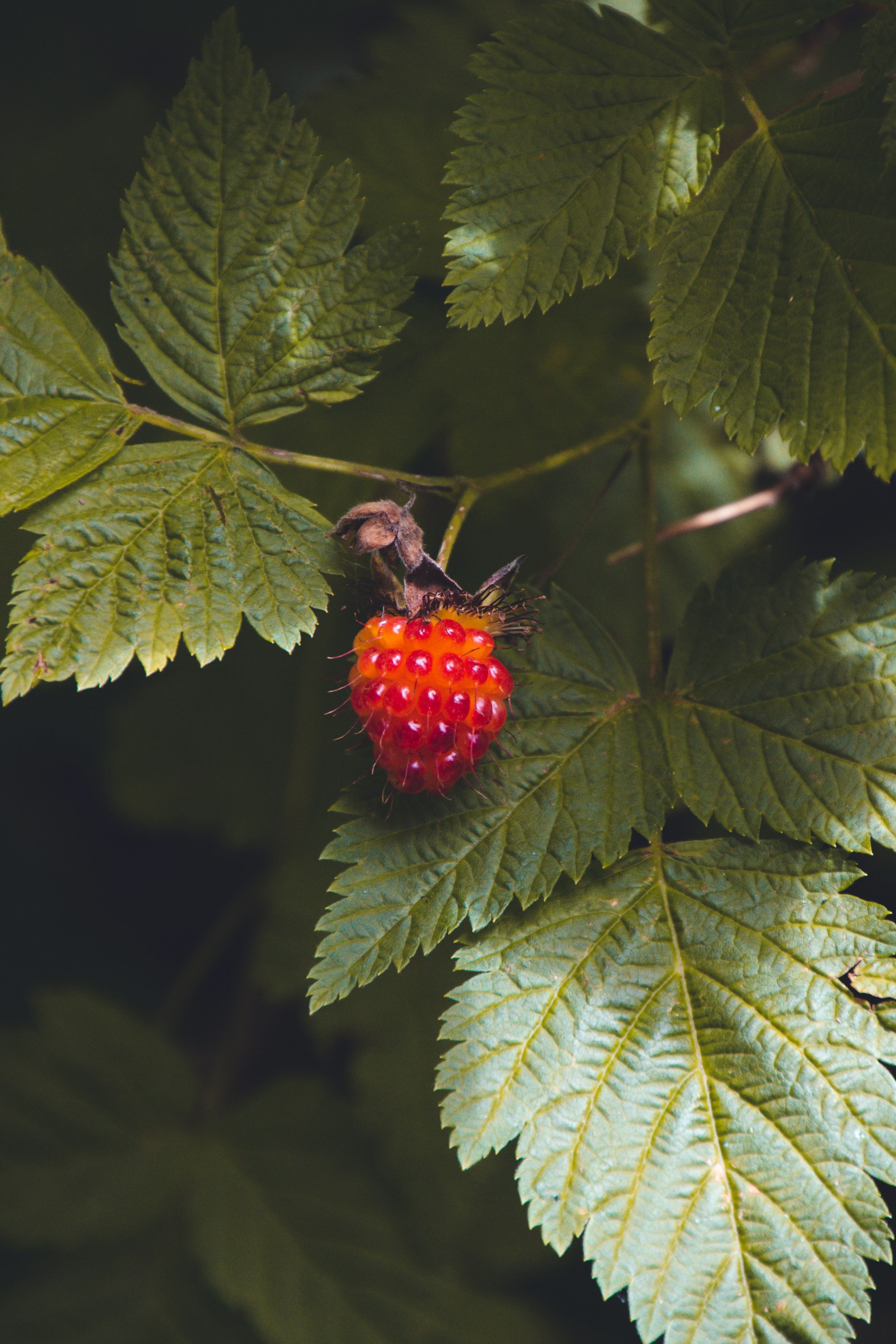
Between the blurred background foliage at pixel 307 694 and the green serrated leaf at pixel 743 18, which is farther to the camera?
the blurred background foliage at pixel 307 694

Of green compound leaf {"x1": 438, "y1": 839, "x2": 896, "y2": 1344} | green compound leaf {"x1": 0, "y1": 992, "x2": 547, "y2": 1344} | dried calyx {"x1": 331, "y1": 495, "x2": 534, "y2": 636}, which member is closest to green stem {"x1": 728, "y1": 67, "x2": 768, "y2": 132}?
dried calyx {"x1": 331, "y1": 495, "x2": 534, "y2": 636}

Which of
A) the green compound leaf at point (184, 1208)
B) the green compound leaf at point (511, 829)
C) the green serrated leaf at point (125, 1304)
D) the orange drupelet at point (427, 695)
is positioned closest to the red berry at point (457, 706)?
the orange drupelet at point (427, 695)

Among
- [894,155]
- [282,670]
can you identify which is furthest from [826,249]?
[282,670]

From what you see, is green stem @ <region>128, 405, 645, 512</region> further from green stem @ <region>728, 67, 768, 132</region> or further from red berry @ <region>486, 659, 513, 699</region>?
green stem @ <region>728, 67, 768, 132</region>

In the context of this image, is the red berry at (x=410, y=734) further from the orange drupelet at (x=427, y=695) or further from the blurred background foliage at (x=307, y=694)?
the blurred background foliage at (x=307, y=694)

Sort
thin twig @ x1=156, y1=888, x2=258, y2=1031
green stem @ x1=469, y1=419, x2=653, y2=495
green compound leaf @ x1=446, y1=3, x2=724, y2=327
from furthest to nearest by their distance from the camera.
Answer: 1. thin twig @ x1=156, y1=888, x2=258, y2=1031
2. green stem @ x1=469, y1=419, x2=653, y2=495
3. green compound leaf @ x1=446, y1=3, x2=724, y2=327

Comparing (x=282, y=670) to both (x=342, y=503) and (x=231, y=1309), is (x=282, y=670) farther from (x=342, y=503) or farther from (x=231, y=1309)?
(x=231, y=1309)

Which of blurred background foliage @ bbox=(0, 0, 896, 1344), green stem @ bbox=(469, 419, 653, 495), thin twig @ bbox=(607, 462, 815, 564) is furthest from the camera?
blurred background foliage @ bbox=(0, 0, 896, 1344)
